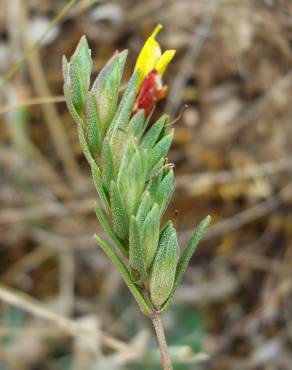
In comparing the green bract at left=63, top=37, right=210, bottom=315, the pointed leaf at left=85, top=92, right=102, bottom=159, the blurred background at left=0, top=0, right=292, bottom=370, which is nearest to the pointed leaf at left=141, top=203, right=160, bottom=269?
the green bract at left=63, top=37, right=210, bottom=315

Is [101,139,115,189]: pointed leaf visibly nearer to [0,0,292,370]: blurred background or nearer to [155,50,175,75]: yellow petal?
[155,50,175,75]: yellow petal

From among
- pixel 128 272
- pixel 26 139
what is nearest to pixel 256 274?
pixel 26 139

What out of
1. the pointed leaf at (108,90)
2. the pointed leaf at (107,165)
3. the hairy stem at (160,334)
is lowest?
the hairy stem at (160,334)

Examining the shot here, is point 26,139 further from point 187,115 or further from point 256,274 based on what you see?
point 256,274

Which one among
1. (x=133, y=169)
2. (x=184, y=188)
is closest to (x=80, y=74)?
(x=133, y=169)

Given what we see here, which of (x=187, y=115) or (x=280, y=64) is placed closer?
(x=280, y=64)

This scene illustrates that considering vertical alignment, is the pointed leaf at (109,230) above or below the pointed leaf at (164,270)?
above

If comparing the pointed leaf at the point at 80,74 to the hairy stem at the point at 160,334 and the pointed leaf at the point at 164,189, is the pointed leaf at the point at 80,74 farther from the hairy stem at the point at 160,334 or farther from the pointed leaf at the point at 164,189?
the hairy stem at the point at 160,334

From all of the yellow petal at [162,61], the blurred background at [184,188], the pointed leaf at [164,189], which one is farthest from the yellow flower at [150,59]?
the blurred background at [184,188]
